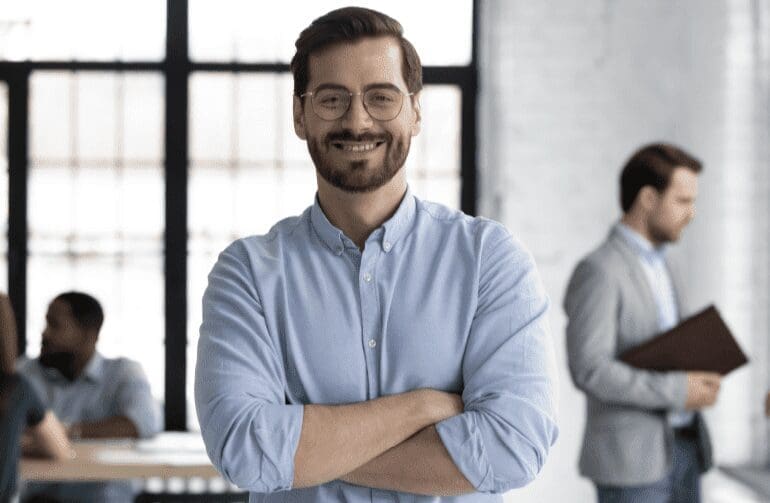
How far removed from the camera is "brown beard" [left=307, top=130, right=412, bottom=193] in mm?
1505

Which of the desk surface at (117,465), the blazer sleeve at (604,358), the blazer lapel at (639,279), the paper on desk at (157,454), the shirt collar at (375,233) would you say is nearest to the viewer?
the shirt collar at (375,233)

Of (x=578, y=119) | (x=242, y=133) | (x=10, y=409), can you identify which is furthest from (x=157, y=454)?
(x=578, y=119)

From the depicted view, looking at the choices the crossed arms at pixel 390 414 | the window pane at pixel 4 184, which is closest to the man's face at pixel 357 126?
the crossed arms at pixel 390 414

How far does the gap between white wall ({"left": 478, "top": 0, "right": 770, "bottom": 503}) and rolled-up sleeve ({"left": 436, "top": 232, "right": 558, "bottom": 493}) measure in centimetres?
383

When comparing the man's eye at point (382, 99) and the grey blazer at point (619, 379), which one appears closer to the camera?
the man's eye at point (382, 99)

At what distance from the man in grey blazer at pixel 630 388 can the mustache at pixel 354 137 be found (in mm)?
1723

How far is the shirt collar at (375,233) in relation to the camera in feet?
5.21

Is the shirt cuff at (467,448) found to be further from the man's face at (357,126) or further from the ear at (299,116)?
the ear at (299,116)

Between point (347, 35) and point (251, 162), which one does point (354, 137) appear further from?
point (251, 162)

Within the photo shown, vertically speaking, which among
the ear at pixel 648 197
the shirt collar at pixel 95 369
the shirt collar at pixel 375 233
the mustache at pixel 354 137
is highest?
the mustache at pixel 354 137

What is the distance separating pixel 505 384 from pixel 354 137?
431 millimetres

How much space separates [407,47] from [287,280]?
1.30 feet

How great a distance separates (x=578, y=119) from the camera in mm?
5453

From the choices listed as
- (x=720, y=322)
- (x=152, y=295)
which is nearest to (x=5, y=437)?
(x=720, y=322)
